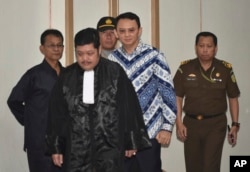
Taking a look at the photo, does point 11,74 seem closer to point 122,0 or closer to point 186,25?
point 122,0

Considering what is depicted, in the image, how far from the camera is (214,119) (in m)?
4.03

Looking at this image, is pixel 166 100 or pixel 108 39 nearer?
pixel 166 100

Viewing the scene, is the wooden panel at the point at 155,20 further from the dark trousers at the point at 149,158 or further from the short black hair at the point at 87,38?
the short black hair at the point at 87,38

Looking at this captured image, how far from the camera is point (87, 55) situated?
2539mm

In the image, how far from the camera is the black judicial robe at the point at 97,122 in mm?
2523

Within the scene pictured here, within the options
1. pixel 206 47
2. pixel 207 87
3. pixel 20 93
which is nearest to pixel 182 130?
pixel 207 87

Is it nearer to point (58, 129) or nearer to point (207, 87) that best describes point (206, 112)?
point (207, 87)

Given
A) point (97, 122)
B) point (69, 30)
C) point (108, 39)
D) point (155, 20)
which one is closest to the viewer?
point (97, 122)

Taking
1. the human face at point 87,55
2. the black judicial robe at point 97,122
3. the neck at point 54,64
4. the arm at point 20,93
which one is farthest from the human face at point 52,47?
the human face at point 87,55

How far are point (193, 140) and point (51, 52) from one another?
145cm

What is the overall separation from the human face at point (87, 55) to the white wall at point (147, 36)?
5.56 ft

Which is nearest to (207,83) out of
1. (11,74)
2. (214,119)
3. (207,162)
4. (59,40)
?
(214,119)

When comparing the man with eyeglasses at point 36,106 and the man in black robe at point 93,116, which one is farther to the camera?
the man with eyeglasses at point 36,106

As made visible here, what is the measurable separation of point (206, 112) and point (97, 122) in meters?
1.74
